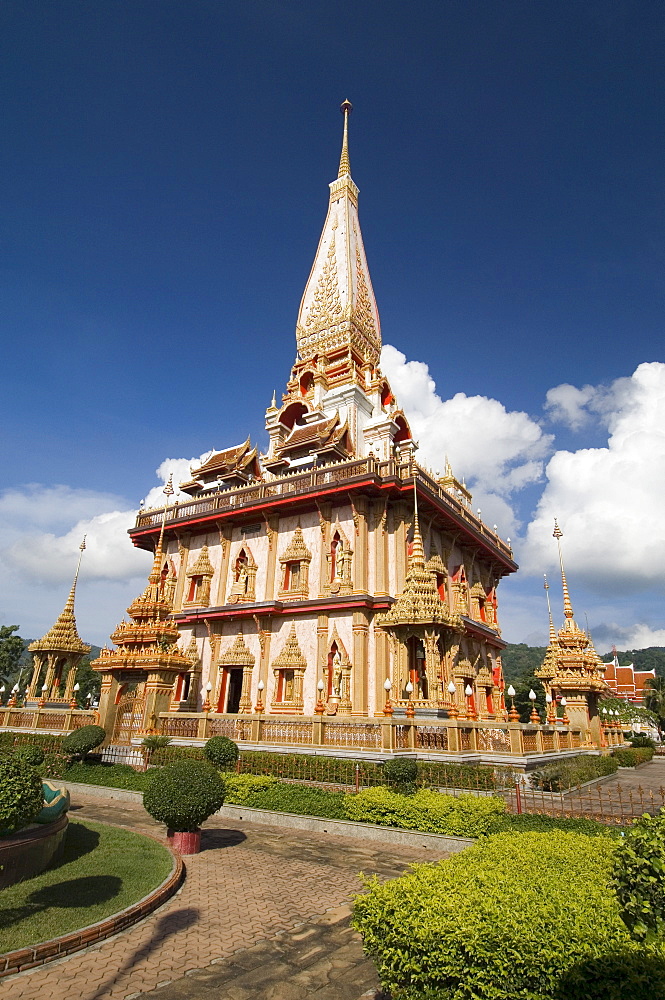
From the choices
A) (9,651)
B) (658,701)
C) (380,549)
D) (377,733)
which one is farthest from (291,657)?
(658,701)

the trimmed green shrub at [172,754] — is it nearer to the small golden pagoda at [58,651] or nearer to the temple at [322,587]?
the temple at [322,587]

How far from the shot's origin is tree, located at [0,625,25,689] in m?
47.1

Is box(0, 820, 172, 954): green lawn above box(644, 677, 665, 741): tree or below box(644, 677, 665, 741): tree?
below

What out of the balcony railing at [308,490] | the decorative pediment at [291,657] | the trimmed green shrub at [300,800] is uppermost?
the balcony railing at [308,490]

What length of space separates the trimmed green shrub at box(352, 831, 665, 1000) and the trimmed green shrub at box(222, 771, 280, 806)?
925 cm

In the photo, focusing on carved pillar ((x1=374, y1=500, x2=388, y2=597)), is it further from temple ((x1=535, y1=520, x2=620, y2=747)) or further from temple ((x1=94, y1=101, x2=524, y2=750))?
temple ((x1=535, y1=520, x2=620, y2=747))

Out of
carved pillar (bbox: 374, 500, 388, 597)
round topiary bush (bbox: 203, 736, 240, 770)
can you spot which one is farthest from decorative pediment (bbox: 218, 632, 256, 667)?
round topiary bush (bbox: 203, 736, 240, 770)

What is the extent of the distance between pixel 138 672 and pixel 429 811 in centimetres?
1218

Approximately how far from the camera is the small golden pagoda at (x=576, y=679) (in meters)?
23.4

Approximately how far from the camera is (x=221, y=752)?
1510cm

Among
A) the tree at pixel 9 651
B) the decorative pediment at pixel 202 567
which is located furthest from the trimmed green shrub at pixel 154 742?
the tree at pixel 9 651

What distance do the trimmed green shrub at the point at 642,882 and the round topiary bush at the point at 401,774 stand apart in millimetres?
9115

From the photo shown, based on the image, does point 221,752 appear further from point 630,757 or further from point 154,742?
point 630,757

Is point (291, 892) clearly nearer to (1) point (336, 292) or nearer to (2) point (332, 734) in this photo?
(2) point (332, 734)
